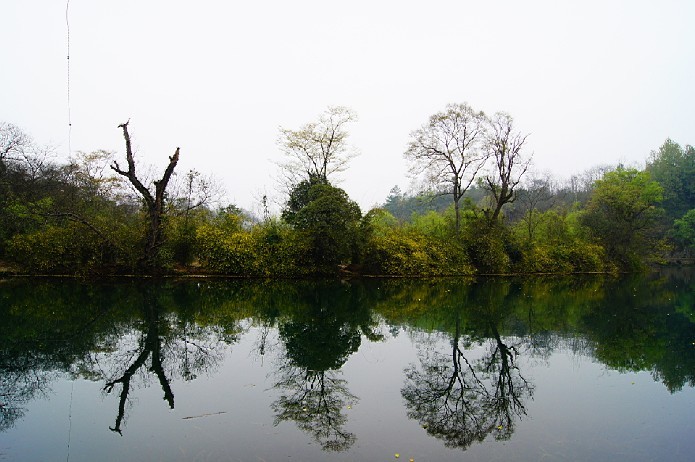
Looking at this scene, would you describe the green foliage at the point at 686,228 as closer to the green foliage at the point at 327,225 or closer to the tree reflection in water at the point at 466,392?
the green foliage at the point at 327,225

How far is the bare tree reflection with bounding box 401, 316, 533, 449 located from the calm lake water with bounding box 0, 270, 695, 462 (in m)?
0.03

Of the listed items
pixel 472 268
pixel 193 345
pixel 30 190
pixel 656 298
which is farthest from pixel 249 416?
pixel 30 190

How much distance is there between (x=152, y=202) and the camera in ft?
75.7

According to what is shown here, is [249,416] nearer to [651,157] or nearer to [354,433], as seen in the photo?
[354,433]

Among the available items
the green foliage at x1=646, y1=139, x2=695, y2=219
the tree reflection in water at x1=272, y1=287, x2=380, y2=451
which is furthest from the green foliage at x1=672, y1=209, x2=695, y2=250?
the tree reflection in water at x1=272, y1=287, x2=380, y2=451

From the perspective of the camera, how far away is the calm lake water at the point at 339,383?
203 inches

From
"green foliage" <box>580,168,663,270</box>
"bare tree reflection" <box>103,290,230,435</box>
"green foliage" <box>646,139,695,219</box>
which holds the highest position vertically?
"green foliage" <box>646,139,695,219</box>

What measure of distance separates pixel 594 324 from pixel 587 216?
86.1ft

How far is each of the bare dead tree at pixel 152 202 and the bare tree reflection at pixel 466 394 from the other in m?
18.1

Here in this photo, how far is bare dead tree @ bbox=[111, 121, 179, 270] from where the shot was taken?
22.5m

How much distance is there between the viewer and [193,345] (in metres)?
9.52

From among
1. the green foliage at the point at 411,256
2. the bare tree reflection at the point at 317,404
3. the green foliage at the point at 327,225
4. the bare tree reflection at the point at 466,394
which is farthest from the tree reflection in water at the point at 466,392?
the green foliage at the point at 411,256

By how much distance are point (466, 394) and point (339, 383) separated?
2.02 metres

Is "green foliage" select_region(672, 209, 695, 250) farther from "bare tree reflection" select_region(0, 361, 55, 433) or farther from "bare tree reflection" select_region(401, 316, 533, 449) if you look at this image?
"bare tree reflection" select_region(0, 361, 55, 433)
